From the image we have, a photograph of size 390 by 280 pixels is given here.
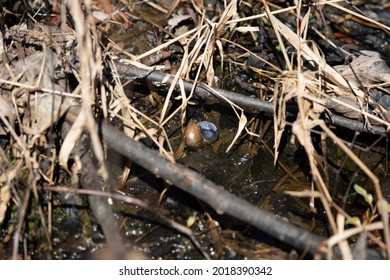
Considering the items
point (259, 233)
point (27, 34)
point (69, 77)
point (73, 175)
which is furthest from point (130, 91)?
point (259, 233)

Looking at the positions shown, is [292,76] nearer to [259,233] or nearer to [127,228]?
[259,233]

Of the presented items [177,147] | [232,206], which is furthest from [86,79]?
[177,147]

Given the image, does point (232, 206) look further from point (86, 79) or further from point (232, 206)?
point (86, 79)

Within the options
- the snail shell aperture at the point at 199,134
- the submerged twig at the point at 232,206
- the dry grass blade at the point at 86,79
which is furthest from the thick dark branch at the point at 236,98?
the submerged twig at the point at 232,206


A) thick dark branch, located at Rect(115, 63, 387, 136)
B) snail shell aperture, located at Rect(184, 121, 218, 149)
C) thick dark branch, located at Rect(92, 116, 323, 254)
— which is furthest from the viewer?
snail shell aperture, located at Rect(184, 121, 218, 149)

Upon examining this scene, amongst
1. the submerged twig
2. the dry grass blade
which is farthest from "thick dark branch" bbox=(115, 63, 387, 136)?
the submerged twig

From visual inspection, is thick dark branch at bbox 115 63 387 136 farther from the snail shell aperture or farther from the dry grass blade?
the dry grass blade

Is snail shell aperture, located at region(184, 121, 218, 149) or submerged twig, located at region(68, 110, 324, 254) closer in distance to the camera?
submerged twig, located at region(68, 110, 324, 254)
